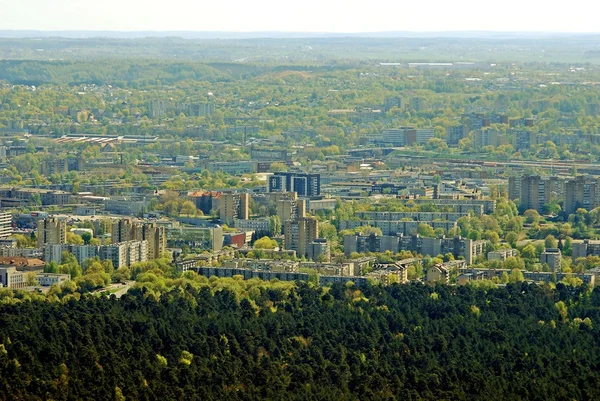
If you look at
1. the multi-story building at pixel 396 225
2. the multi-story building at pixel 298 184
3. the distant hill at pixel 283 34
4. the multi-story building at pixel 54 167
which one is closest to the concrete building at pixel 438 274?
the multi-story building at pixel 396 225

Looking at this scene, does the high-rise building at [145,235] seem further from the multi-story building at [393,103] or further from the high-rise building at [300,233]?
the multi-story building at [393,103]

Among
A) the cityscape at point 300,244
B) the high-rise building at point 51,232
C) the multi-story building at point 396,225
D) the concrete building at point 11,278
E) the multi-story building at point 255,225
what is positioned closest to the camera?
the cityscape at point 300,244

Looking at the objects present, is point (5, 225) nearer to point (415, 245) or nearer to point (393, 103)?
point (415, 245)

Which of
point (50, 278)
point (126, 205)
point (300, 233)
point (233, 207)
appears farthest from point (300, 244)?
point (126, 205)

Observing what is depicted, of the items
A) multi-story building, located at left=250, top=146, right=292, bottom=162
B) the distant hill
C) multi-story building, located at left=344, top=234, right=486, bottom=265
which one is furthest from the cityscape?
the distant hill

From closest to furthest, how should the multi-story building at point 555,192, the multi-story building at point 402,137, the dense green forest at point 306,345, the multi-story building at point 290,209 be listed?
the dense green forest at point 306,345 → the multi-story building at point 290,209 → the multi-story building at point 555,192 → the multi-story building at point 402,137

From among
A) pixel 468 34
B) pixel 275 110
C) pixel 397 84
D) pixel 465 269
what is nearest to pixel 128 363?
pixel 465 269

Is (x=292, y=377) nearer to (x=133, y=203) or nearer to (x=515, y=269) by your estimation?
(x=515, y=269)
